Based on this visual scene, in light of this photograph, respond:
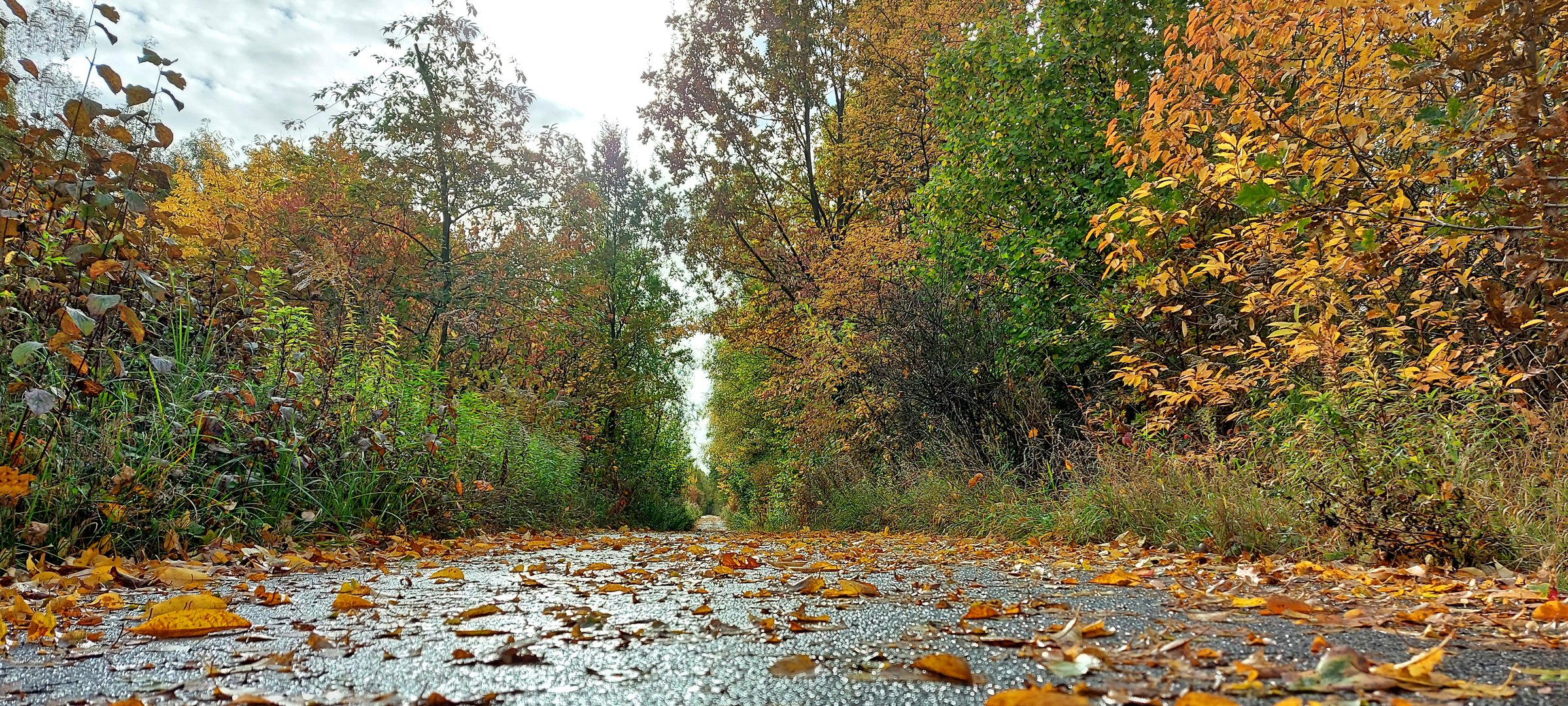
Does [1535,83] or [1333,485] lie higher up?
[1535,83]

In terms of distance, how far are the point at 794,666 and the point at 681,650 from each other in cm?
31

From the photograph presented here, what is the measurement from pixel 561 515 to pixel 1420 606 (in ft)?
27.3

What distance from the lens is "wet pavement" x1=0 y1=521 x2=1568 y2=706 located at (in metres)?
1.41

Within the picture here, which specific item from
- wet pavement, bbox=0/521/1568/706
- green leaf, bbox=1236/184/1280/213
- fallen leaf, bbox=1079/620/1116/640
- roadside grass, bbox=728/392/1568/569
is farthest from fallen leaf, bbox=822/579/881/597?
roadside grass, bbox=728/392/1568/569

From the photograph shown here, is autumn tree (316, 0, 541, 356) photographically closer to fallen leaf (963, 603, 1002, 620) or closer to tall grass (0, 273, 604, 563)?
tall grass (0, 273, 604, 563)

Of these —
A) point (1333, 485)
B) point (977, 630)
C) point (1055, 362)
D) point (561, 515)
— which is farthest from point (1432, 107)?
point (561, 515)

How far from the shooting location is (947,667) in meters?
1.47

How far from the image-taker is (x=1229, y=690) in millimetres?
1313

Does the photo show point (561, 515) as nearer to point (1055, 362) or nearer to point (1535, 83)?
point (1055, 362)

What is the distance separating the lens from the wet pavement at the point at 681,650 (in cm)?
141

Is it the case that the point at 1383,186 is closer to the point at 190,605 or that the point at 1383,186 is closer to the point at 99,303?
the point at 190,605

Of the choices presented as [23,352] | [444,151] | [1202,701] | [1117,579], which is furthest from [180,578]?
[444,151]

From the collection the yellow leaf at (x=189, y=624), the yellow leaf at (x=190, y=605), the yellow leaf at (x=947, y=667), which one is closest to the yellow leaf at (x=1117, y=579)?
the yellow leaf at (x=947, y=667)

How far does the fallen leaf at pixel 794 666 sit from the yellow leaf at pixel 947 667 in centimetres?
24
